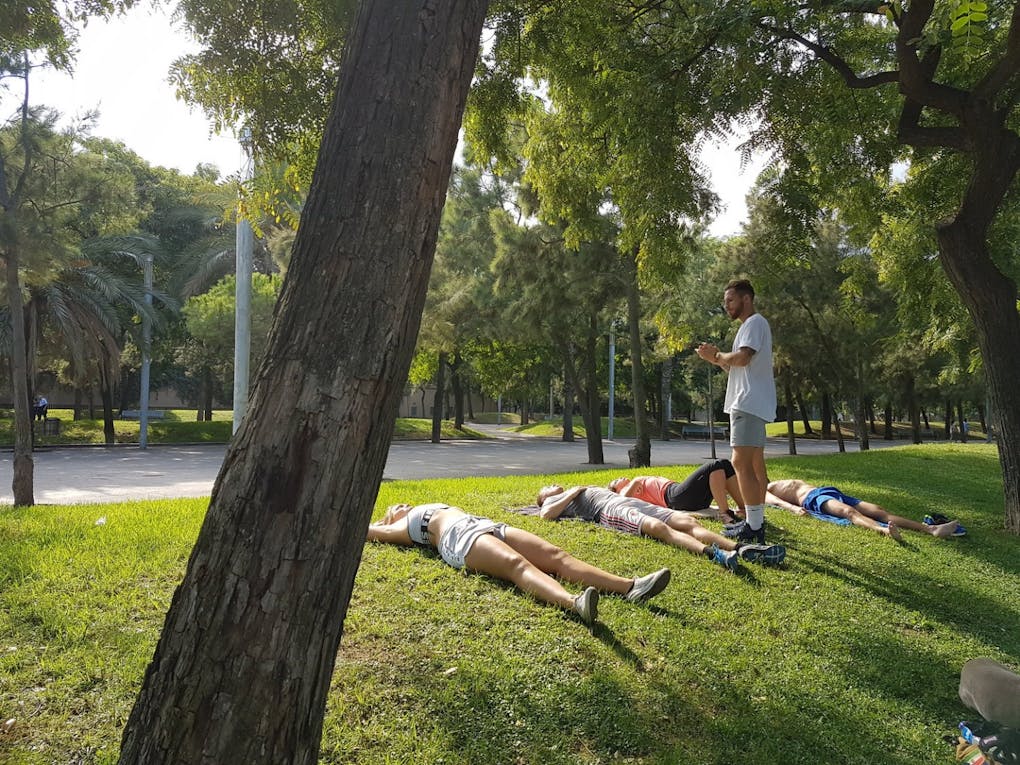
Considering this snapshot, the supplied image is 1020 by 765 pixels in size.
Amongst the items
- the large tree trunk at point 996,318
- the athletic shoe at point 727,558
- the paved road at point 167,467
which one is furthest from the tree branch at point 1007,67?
the paved road at point 167,467

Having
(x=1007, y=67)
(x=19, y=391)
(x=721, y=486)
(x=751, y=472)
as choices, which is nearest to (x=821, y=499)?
(x=721, y=486)

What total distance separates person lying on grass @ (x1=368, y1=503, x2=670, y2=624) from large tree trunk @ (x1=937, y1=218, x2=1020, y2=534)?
587 cm

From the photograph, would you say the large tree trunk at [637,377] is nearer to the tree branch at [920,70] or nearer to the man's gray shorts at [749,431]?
the tree branch at [920,70]

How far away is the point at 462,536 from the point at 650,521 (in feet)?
6.24

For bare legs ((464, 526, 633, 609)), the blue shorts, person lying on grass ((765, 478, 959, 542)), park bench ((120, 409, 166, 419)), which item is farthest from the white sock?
park bench ((120, 409, 166, 419))

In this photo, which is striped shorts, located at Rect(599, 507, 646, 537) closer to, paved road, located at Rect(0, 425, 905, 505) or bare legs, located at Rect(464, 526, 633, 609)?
bare legs, located at Rect(464, 526, 633, 609)

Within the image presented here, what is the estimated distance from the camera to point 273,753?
1.71 m

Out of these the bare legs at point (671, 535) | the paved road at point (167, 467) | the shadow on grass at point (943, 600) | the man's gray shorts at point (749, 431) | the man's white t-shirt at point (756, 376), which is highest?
the man's white t-shirt at point (756, 376)

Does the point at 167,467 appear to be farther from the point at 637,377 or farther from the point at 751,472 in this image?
the point at 751,472

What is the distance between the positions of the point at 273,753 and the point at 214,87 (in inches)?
221

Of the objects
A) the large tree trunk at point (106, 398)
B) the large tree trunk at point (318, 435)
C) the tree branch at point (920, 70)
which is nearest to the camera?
the large tree trunk at point (318, 435)

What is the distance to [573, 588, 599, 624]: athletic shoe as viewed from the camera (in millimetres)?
3664

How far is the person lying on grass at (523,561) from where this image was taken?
13.1 feet

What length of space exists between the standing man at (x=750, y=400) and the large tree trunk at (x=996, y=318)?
→ 13.3ft
